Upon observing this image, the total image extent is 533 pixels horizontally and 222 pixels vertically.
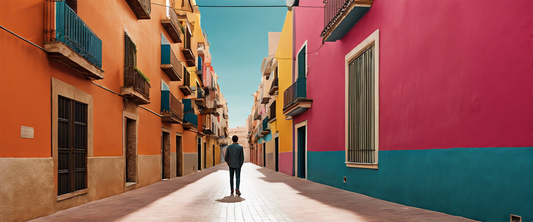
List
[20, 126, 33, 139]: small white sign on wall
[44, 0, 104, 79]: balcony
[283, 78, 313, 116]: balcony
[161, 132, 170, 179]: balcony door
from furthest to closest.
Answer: [161, 132, 170, 179]: balcony door < [283, 78, 313, 116]: balcony < [44, 0, 104, 79]: balcony < [20, 126, 33, 139]: small white sign on wall

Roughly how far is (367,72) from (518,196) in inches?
227

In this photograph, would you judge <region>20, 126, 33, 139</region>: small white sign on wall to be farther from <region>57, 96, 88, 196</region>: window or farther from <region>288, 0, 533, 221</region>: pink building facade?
<region>288, 0, 533, 221</region>: pink building facade

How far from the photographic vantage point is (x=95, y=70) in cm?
843

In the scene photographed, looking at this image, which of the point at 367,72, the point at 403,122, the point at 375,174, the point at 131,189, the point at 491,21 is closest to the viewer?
the point at 491,21

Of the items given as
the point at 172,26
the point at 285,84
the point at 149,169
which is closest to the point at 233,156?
the point at 149,169

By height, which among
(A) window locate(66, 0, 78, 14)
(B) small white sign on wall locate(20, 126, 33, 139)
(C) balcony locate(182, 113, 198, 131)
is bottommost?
(B) small white sign on wall locate(20, 126, 33, 139)

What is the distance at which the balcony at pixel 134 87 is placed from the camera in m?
11.2

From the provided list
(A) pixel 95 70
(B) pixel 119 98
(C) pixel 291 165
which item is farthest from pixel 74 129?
(C) pixel 291 165

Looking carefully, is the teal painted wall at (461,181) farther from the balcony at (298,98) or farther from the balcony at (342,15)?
the balcony at (298,98)

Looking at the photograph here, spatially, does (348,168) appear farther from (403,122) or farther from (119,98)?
(119,98)

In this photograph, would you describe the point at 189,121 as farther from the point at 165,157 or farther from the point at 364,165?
the point at 364,165

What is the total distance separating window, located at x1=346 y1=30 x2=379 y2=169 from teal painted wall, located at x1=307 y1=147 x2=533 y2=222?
75cm

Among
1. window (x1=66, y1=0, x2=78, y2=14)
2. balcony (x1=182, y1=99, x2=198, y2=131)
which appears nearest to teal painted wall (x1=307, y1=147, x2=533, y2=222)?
window (x1=66, y1=0, x2=78, y2=14)

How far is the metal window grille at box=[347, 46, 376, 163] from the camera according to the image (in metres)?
9.88
